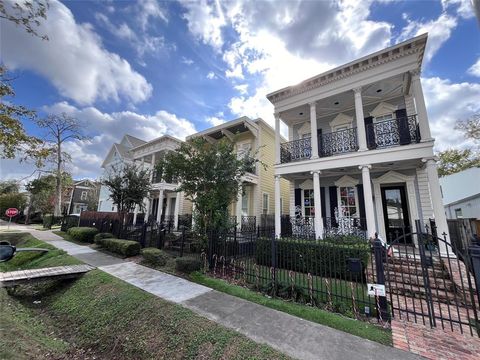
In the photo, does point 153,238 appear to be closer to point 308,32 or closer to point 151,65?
point 151,65

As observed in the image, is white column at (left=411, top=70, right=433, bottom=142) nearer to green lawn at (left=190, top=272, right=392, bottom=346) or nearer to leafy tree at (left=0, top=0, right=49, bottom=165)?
green lawn at (left=190, top=272, right=392, bottom=346)

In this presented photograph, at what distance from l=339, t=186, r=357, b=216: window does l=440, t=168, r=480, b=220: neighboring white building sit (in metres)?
12.2

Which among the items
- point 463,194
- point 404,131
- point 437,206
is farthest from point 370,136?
point 463,194

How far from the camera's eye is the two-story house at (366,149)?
25.8ft

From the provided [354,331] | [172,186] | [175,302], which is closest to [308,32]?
[354,331]

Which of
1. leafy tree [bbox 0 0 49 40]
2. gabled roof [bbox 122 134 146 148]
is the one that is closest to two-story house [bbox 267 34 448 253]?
leafy tree [bbox 0 0 49 40]

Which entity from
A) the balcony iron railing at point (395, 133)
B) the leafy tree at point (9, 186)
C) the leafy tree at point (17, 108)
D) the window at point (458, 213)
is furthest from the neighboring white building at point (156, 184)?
the leafy tree at point (9, 186)

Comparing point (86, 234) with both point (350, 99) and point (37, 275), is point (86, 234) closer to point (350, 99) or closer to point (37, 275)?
point (37, 275)

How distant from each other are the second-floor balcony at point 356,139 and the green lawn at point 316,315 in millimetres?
7161

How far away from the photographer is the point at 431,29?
24.7ft

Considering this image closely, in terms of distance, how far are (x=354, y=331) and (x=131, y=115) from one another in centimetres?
2436

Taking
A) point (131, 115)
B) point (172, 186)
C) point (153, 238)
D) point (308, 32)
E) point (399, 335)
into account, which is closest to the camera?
point (399, 335)

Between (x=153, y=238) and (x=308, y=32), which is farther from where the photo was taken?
(x=153, y=238)

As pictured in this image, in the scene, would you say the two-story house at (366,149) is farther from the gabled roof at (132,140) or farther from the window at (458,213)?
the gabled roof at (132,140)
